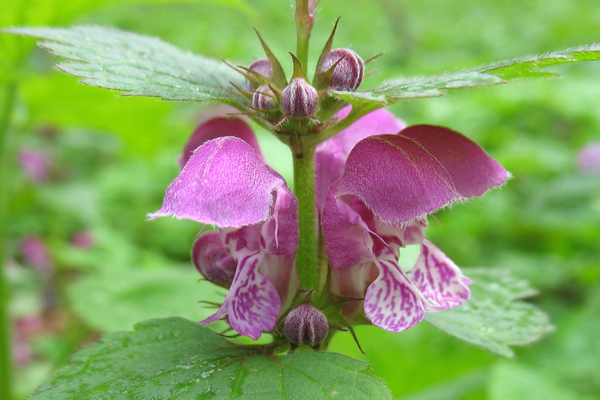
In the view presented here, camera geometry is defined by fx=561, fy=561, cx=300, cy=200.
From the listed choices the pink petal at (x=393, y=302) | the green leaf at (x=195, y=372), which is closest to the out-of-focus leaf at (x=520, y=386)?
the pink petal at (x=393, y=302)

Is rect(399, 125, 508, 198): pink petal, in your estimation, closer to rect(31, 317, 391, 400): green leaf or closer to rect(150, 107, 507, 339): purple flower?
rect(150, 107, 507, 339): purple flower

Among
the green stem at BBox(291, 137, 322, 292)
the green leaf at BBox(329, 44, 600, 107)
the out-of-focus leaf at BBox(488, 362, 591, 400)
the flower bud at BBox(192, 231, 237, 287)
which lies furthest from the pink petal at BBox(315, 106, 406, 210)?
the out-of-focus leaf at BBox(488, 362, 591, 400)

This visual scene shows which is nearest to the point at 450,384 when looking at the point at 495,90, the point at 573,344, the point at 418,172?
the point at 573,344

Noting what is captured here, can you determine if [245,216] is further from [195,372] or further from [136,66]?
[136,66]

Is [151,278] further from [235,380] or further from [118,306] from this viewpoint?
[235,380]

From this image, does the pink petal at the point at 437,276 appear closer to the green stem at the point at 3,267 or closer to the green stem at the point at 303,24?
the green stem at the point at 303,24

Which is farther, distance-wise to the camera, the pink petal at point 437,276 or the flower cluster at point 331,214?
the pink petal at point 437,276
